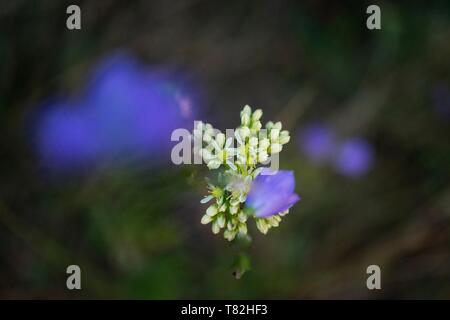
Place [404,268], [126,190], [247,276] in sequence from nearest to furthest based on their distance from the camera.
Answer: [126,190] → [247,276] → [404,268]

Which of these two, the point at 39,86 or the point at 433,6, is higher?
the point at 433,6

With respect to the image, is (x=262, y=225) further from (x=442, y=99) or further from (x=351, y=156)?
(x=442, y=99)

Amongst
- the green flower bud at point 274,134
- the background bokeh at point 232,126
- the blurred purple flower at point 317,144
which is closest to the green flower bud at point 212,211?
the green flower bud at point 274,134

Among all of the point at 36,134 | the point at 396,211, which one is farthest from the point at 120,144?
the point at 396,211

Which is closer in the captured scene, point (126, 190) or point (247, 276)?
point (126, 190)

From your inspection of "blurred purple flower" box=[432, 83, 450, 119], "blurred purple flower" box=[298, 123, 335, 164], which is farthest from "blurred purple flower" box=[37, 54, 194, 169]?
"blurred purple flower" box=[432, 83, 450, 119]

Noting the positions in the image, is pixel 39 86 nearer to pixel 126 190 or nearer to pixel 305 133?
pixel 126 190

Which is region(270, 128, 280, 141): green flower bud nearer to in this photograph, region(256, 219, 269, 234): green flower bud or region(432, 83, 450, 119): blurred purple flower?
region(256, 219, 269, 234): green flower bud
